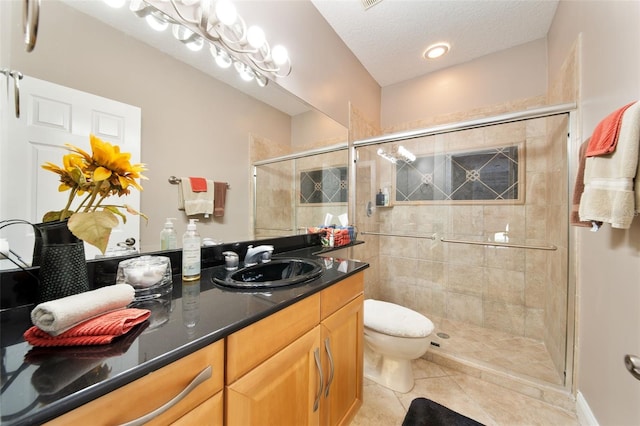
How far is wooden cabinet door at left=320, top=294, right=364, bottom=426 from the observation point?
37.5 inches

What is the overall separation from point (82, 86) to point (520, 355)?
2891 millimetres

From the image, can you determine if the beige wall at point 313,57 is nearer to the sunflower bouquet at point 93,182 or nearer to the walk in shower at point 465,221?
the walk in shower at point 465,221

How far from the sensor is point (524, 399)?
1388mm

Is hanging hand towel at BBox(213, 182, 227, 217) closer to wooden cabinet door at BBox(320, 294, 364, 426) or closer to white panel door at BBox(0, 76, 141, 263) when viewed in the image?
white panel door at BBox(0, 76, 141, 263)

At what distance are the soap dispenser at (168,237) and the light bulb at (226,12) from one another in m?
0.99

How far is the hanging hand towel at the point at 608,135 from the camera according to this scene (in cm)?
83

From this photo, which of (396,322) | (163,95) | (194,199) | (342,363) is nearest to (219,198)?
(194,199)

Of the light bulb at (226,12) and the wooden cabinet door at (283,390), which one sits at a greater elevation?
the light bulb at (226,12)

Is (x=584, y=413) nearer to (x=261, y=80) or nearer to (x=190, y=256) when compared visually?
(x=190, y=256)

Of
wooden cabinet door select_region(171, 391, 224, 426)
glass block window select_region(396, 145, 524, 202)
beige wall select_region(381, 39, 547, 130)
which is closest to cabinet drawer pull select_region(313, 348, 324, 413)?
wooden cabinet door select_region(171, 391, 224, 426)

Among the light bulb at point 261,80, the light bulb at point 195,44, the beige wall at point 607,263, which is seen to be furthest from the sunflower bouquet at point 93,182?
the beige wall at point 607,263

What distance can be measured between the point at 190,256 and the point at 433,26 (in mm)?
2366

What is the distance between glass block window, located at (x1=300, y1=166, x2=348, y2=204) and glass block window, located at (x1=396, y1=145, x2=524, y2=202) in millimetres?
750

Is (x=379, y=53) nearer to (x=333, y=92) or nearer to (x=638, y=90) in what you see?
(x=333, y=92)
